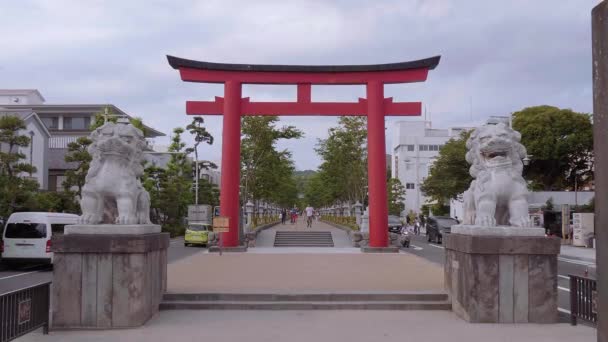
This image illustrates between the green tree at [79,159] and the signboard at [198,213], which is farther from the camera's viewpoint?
the signboard at [198,213]

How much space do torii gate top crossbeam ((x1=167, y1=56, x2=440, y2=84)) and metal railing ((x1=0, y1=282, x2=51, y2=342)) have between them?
14430mm

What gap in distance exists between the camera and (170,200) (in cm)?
3466

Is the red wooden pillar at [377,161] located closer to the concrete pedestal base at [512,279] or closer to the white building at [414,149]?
the concrete pedestal base at [512,279]

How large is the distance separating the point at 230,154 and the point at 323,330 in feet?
46.2

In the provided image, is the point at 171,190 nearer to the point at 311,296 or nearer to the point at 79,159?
the point at 79,159

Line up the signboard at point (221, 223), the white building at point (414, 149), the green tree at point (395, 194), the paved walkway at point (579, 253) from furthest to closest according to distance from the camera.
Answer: the white building at point (414, 149)
the green tree at point (395, 194)
the paved walkway at point (579, 253)
the signboard at point (221, 223)

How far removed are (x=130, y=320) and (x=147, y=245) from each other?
105 cm

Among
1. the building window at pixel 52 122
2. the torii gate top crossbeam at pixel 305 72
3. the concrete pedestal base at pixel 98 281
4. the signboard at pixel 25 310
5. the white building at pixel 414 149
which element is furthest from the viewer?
the white building at pixel 414 149

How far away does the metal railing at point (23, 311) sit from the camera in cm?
605

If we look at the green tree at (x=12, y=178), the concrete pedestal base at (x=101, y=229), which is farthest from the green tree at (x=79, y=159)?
the concrete pedestal base at (x=101, y=229)


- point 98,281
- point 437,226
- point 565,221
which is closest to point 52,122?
point 437,226

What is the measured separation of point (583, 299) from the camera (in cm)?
753

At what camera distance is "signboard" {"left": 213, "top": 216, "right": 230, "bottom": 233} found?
20.0m

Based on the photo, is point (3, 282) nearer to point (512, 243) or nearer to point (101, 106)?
point (512, 243)
